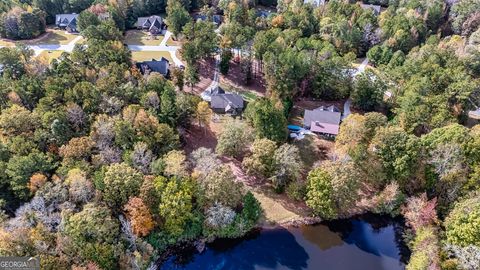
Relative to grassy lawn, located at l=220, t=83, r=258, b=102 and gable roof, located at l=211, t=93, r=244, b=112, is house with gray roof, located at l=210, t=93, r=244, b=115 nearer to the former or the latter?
gable roof, located at l=211, t=93, r=244, b=112

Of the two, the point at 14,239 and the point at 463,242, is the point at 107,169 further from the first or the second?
the point at 463,242

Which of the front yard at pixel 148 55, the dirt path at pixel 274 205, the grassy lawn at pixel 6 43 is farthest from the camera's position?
the grassy lawn at pixel 6 43

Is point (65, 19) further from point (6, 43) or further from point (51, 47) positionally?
point (6, 43)

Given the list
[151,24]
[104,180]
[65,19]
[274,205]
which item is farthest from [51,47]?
[274,205]

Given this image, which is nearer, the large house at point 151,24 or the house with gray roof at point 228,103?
the house with gray roof at point 228,103

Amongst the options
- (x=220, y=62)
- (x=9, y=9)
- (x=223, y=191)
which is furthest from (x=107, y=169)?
(x=9, y=9)

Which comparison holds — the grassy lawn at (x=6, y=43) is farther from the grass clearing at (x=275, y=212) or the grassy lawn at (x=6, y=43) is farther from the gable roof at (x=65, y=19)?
the grass clearing at (x=275, y=212)

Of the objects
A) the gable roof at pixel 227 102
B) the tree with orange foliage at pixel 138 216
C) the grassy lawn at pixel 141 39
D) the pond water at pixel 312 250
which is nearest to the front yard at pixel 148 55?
the grassy lawn at pixel 141 39
